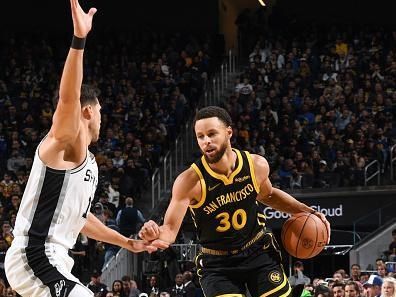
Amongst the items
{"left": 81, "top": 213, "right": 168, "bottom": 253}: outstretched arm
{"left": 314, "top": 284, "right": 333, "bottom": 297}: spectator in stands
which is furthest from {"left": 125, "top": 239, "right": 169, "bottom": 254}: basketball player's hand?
{"left": 314, "top": 284, "right": 333, "bottom": 297}: spectator in stands

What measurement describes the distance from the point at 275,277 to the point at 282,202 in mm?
690

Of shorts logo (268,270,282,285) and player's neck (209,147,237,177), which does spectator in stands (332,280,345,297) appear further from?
player's neck (209,147,237,177)

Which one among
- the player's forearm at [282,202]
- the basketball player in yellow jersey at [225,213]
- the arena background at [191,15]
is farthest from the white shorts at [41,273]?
the arena background at [191,15]

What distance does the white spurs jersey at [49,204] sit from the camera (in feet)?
16.6

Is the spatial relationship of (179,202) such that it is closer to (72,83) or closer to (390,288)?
(72,83)

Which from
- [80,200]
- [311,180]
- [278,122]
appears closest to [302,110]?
[278,122]

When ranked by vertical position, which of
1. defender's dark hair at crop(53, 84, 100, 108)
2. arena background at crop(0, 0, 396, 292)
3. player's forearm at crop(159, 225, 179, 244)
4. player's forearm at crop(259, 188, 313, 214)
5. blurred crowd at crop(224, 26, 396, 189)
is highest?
arena background at crop(0, 0, 396, 292)

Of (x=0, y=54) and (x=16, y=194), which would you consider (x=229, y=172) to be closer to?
(x=16, y=194)

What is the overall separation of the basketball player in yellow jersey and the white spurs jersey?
1.38 metres

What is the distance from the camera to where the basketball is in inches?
278

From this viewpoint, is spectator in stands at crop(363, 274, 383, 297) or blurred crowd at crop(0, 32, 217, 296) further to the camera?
blurred crowd at crop(0, 32, 217, 296)

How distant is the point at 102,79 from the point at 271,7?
244 inches

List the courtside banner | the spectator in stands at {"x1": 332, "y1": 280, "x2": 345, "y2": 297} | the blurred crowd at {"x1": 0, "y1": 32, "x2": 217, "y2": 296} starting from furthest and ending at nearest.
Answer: the courtside banner
the blurred crowd at {"x1": 0, "y1": 32, "x2": 217, "y2": 296}
the spectator in stands at {"x1": 332, "y1": 280, "x2": 345, "y2": 297}

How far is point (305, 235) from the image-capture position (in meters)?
7.07
